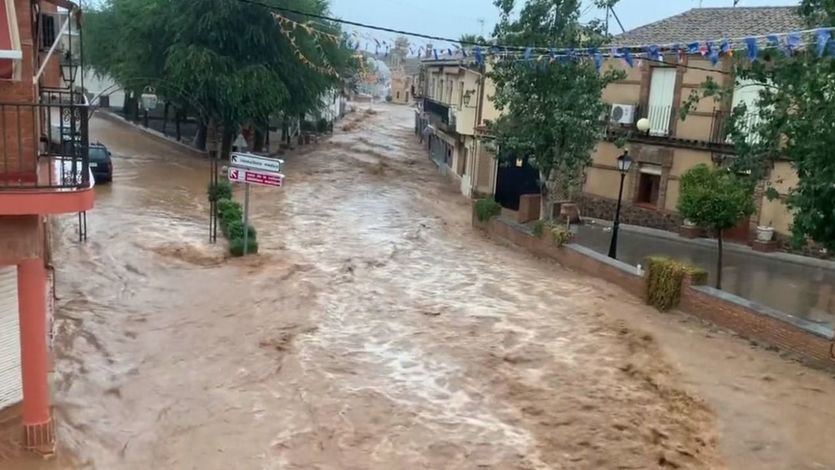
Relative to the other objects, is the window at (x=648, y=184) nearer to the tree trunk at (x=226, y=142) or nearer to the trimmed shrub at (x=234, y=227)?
the trimmed shrub at (x=234, y=227)

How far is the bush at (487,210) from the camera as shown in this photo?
23359 millimetres

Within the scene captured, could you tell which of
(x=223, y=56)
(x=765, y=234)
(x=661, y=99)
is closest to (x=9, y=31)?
(x=765, y=234)

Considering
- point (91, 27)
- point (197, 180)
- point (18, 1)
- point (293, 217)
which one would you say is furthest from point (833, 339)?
point (91, 27)

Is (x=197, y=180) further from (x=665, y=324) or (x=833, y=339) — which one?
(x=833, y=339)

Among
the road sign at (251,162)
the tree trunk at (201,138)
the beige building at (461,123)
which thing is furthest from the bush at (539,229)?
the tree trunk at (201,138)

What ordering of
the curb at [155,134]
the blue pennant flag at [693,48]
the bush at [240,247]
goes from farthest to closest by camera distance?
the curb at [155,134]
the bush at [240,247]
the blue pennant flag at [693,48]

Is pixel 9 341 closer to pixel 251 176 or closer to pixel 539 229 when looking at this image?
pixel 251 176

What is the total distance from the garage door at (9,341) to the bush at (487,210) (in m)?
15.9

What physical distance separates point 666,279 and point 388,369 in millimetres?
6358

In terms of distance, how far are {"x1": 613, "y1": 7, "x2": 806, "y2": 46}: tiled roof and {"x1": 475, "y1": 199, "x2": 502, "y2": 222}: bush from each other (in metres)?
6.37

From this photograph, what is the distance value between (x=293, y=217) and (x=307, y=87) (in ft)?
39.8

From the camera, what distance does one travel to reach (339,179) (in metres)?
33.4

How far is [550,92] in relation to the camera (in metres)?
20.5

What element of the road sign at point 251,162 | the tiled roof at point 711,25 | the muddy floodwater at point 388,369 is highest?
the tiled roof at point 711,25
